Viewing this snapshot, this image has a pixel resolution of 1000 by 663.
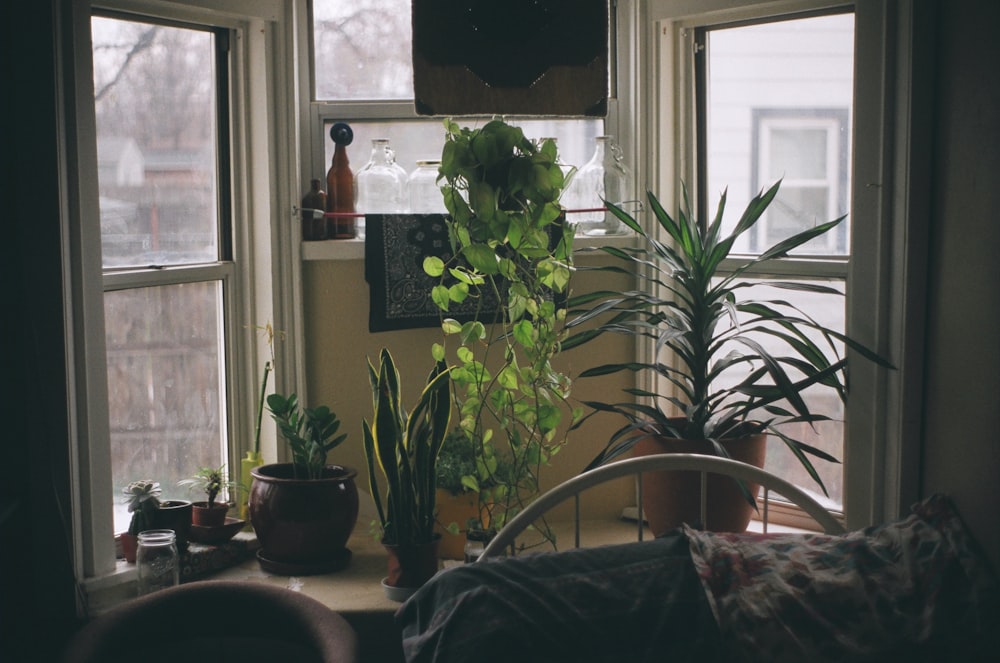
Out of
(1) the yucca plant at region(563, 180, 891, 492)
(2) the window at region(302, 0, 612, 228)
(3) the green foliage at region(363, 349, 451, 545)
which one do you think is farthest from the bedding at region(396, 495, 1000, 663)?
(2) the window at region(302, 0, 612, 228)

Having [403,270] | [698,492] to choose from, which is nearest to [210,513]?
[403,270]

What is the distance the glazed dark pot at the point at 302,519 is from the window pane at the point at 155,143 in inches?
27.8

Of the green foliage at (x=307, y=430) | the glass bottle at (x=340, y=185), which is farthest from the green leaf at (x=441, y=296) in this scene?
the glass bottle at (x=340, y=185)

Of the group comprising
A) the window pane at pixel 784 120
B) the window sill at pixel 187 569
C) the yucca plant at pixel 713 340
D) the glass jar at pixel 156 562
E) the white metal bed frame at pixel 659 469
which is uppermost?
the window pane at pixel 784 120

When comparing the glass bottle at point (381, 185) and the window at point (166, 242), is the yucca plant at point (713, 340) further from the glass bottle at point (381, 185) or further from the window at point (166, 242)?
the window at point (166, 242)

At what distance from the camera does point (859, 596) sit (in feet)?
5.24

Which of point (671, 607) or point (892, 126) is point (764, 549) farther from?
point (892, 126)

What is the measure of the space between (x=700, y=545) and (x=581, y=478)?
30 centimetres

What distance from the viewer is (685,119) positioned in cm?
290

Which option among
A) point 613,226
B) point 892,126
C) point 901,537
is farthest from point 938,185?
point 613,226

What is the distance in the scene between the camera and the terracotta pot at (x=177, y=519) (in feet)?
8.46

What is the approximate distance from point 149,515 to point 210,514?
168 mm

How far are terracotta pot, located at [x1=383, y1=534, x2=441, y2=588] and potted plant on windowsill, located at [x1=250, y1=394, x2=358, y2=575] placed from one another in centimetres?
20

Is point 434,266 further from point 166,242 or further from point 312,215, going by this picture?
point 166,242
